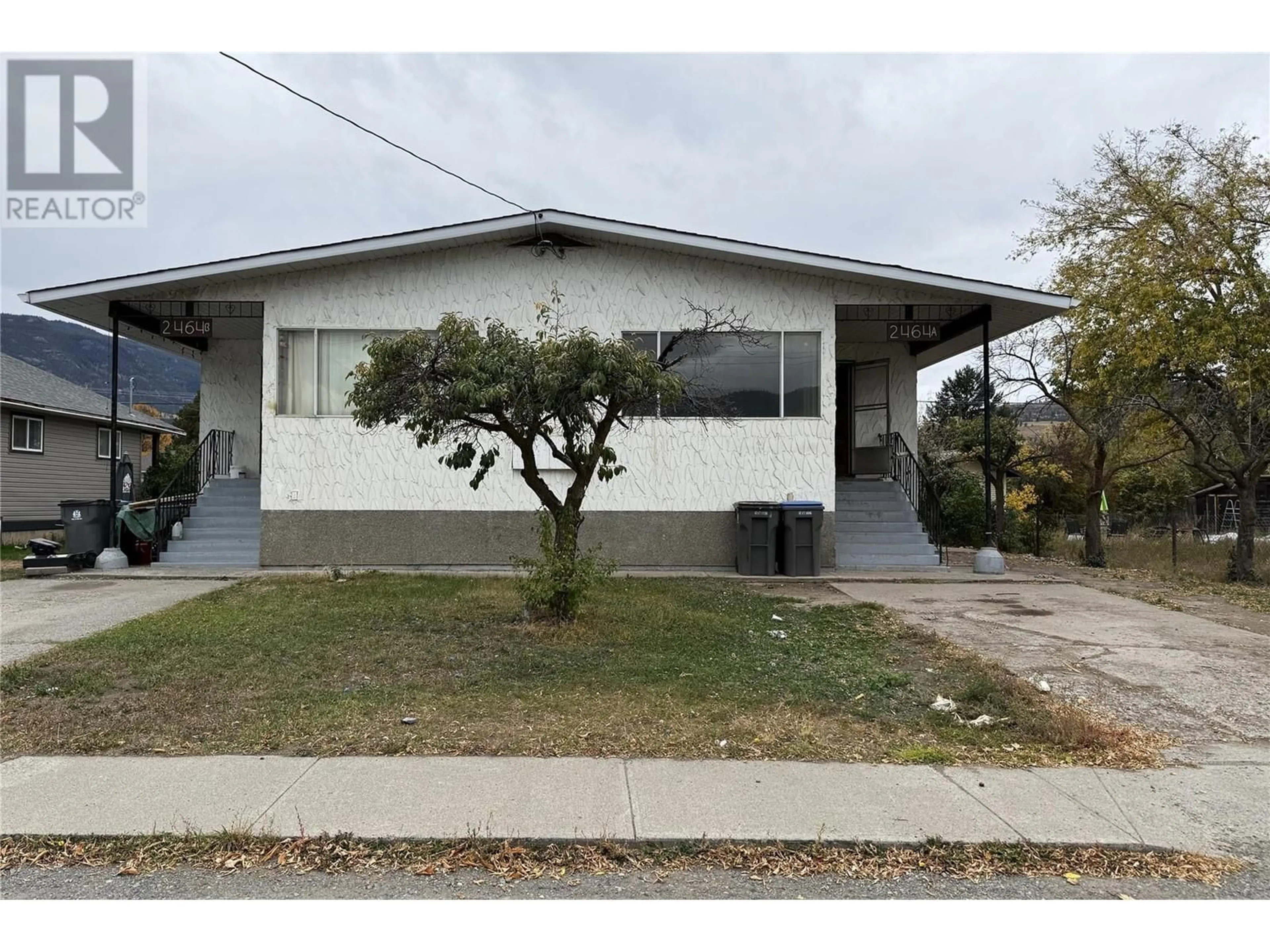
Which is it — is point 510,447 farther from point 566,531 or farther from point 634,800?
point 634,800

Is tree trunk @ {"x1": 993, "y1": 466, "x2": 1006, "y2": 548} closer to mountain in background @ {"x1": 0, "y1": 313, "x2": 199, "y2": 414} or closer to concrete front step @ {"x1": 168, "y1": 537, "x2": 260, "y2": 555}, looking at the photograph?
concrete front step @ {"x1": 168, "y1": 537, "x2": 260, "y2": 555}

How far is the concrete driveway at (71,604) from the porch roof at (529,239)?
447 centimetres

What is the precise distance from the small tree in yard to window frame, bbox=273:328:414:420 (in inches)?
222

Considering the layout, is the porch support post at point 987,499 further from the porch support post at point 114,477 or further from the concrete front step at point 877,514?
the porch support post at point 114,477

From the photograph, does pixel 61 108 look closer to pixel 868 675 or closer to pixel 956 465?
pixel 868 675

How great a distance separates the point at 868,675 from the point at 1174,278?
1206cm

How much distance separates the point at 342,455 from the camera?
12242 millimetres

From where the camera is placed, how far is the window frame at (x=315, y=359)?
40.2ft

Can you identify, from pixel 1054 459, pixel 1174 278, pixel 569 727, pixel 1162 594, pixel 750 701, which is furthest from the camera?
pixel 1054 459

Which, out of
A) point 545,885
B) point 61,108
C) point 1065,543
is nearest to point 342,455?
point 61,108

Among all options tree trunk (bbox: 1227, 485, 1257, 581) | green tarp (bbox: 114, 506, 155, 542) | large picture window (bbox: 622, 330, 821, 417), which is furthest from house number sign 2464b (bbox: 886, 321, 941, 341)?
green tarp (bbox: 114, 506, 155, 542)

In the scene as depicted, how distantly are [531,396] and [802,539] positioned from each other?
6.63 m

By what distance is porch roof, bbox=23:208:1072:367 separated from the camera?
454 inches

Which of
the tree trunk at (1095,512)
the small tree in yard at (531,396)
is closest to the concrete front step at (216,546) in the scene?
the small tree in yard at (531,396)
